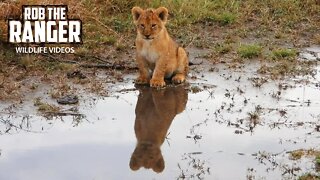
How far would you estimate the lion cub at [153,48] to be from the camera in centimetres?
736

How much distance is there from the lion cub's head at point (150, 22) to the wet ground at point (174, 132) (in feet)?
2.06

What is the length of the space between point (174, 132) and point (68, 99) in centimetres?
138

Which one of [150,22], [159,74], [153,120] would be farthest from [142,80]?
[153,120]

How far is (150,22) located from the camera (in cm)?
734

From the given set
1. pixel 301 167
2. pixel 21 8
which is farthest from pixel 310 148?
pixel 21 8

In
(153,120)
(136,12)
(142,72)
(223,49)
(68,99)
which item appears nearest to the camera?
(153,120)

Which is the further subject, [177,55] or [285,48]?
[285,48]

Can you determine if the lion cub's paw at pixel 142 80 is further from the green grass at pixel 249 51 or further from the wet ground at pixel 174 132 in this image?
the green grass at pixel 249 51

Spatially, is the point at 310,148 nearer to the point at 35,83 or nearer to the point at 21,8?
the point at 35,83

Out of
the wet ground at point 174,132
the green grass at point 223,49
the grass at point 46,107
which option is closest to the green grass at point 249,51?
the green grass at point 223,49

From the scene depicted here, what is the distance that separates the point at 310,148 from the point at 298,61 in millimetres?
2978

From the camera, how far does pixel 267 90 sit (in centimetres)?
754

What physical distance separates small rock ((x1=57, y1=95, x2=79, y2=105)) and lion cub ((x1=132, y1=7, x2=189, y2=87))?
2.80 ft

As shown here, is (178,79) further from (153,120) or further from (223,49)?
(223,49)
